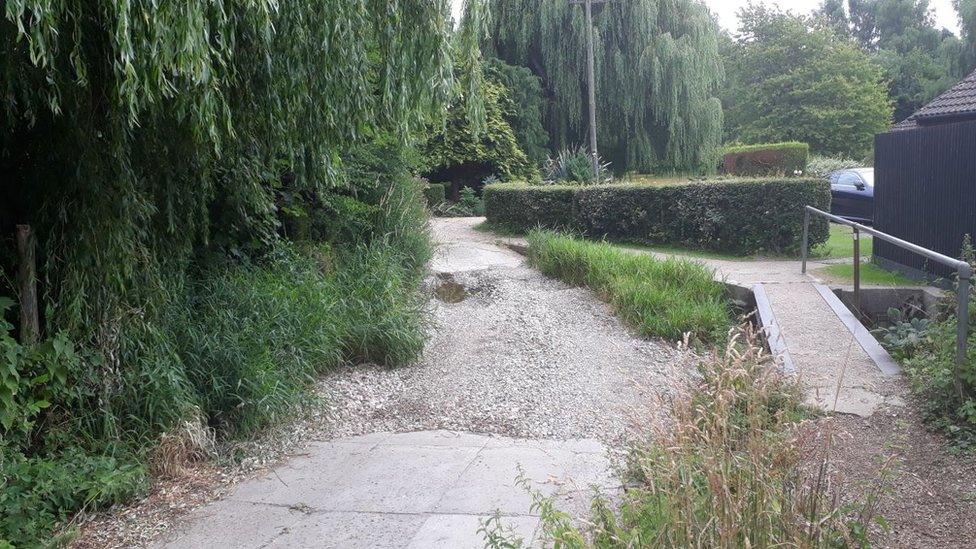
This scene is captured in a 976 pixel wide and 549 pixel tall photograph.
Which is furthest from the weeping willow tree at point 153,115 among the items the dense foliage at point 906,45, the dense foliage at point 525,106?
the dense foliage at point 906,45

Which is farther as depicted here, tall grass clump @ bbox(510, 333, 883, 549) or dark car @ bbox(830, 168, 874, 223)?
dark car @ bbox(830, 168, 874, 223)

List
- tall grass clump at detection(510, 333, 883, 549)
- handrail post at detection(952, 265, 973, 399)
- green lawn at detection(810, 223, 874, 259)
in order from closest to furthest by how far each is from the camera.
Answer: tall grass clump at detection(510, 333, 883, 549) → handrail post at detection(952, 265, 973, 399) → green lawn at detection(810, 223, 874, 259)

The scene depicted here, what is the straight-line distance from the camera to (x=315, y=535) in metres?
4.28

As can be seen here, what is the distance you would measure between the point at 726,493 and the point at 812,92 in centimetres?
3467

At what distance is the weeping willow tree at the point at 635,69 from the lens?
21.9 m

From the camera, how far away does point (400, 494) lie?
4762 millimetres

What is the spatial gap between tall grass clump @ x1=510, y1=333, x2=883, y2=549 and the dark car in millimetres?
16047

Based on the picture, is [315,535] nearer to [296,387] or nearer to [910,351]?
[296,387]

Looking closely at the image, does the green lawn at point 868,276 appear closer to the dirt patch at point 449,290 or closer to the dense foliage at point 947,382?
the dense foliage at point 947,382

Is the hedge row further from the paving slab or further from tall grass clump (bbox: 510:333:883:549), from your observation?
tall grass clump (bbox: 510:333:883:549)

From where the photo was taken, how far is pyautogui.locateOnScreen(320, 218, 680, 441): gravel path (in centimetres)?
650

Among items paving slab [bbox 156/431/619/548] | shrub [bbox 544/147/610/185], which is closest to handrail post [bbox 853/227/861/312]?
paving slab [bbox 156/431/619/548]

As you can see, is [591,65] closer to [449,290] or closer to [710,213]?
[710,213]

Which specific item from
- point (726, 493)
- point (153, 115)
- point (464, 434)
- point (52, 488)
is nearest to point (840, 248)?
point (464, 434)
